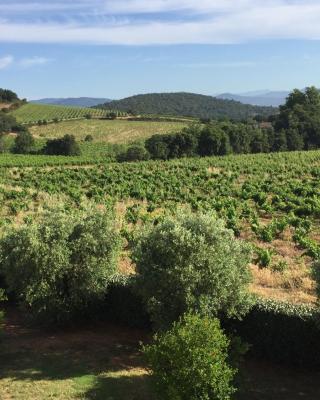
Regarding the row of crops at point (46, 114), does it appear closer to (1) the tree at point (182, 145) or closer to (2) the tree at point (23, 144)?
(2) the tree at point (23, 144)

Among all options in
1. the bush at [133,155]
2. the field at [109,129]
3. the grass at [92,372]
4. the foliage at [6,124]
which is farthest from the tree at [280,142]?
the grass at [92,372]

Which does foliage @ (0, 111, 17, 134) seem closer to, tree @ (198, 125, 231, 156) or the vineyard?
the vineyard

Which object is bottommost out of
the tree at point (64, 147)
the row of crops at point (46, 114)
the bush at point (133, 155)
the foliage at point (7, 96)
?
the bush at point (133, 155)

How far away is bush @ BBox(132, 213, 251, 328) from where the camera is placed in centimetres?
1363

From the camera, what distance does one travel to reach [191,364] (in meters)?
10.7

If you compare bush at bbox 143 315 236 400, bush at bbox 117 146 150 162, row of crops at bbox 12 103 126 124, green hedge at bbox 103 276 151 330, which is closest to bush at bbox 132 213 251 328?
bush at bbox 143 315 236 400

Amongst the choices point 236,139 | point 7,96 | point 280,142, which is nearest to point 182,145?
point 236,139

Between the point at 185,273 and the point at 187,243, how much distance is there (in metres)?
0.81

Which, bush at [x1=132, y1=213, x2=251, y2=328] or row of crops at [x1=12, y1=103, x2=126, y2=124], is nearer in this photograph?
bush at [x1=132, y1=213, x2=251, y2=328]

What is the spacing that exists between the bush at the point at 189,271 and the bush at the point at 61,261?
2.98m

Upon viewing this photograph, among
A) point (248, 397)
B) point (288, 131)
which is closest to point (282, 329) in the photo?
point (248, 397)

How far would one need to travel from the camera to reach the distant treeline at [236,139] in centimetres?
8988

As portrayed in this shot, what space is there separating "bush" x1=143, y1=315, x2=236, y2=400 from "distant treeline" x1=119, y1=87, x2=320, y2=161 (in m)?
76.3

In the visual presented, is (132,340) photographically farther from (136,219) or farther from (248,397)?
(136,219)
